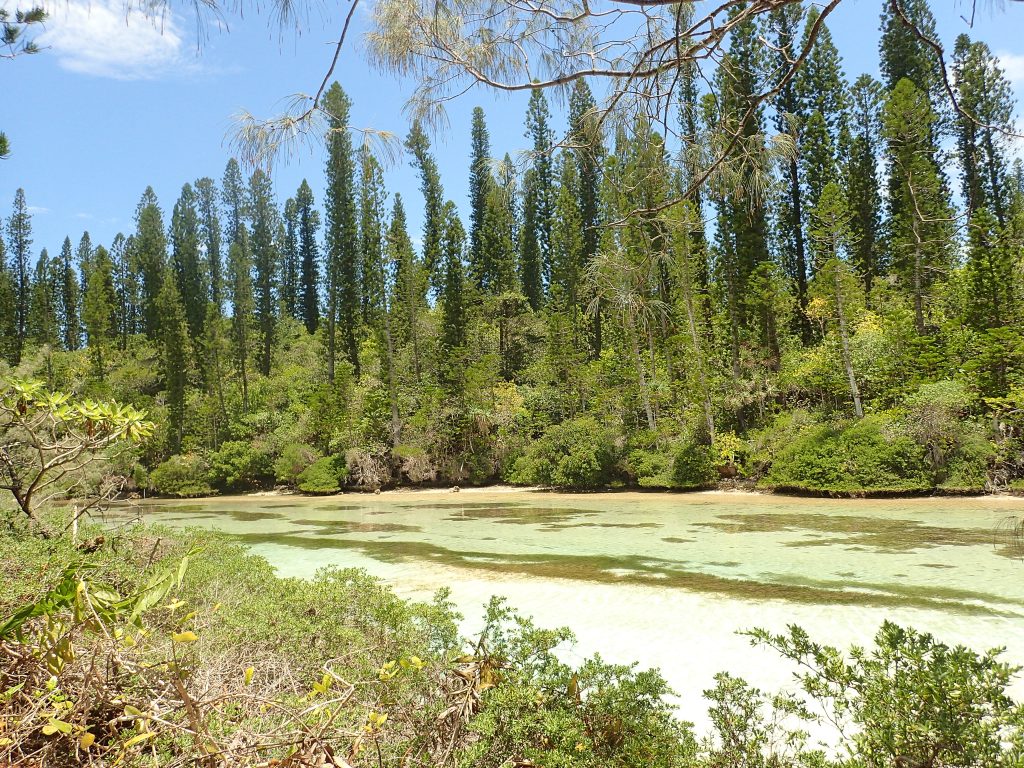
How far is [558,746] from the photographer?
1.93 meters

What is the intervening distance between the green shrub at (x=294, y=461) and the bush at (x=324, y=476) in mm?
381

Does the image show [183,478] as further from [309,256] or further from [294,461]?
[309,256]

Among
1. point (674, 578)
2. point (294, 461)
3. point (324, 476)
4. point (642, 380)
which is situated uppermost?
point (642, 380)

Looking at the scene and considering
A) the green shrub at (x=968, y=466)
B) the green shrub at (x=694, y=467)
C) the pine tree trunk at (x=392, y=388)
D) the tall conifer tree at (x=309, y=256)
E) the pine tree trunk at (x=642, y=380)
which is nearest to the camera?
the green shrub at (x=968, y=466)

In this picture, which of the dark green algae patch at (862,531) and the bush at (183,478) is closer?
the dark green algae patch at (862,531)

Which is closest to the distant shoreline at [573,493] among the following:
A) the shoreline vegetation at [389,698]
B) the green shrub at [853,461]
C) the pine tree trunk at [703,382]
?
the green shrub at [853,461]

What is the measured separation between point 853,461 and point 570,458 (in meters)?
7.96

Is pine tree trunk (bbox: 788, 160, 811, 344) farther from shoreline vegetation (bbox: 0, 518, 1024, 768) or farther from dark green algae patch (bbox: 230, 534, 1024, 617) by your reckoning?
shoreline vegetation (bbox: 0, 518, 1024, 768)

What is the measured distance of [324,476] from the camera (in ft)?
73.6

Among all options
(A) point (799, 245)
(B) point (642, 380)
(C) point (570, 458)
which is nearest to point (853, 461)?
(B) point (642, 380)

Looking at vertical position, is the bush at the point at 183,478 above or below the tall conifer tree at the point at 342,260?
below

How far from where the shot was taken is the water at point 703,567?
15.4 feet

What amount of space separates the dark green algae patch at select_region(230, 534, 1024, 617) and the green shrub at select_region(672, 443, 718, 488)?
8.71 meters

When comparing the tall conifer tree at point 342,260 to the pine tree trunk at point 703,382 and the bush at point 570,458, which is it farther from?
the pine tree trunk at point 703,382
